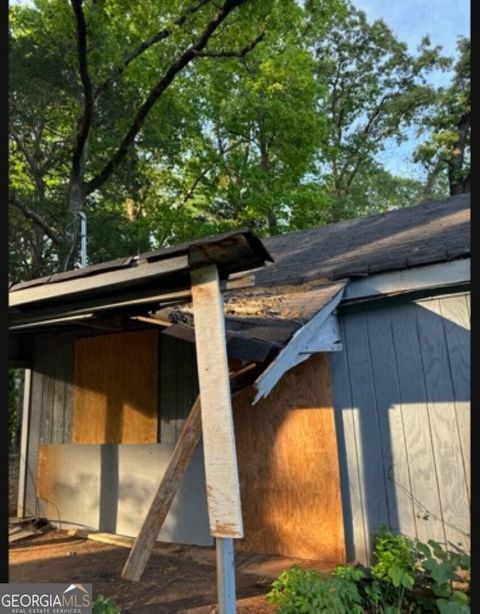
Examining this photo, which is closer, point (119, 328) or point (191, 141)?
point (119, 328)

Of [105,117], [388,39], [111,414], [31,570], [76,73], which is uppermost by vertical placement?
Answer: [388,39]

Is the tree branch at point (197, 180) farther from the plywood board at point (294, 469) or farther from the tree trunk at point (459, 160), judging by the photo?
the plywood board at point (294, 469)

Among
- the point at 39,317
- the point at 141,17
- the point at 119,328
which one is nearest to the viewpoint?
the point at 39,317

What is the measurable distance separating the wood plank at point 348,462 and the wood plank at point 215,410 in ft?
6.27

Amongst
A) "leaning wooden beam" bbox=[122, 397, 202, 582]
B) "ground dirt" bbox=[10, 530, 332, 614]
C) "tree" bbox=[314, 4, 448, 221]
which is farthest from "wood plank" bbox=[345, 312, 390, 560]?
"tree" bbox=[314, 4, 448, 221]

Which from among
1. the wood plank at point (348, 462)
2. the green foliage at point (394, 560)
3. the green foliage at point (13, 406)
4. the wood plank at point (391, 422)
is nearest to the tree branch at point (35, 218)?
the green foliage at point (13, 406)

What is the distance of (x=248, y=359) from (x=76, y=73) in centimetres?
1150

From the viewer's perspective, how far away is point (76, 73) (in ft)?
39.3

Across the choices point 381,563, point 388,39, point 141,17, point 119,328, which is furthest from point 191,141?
point 381,563

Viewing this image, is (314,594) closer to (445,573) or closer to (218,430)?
(445,573)

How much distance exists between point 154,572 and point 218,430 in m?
2.27

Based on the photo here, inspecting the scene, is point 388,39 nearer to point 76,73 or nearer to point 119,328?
point 76,73

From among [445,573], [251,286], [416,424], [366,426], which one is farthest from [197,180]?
[445,573]

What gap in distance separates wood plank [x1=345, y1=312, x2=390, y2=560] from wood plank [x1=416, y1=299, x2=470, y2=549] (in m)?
0.46
